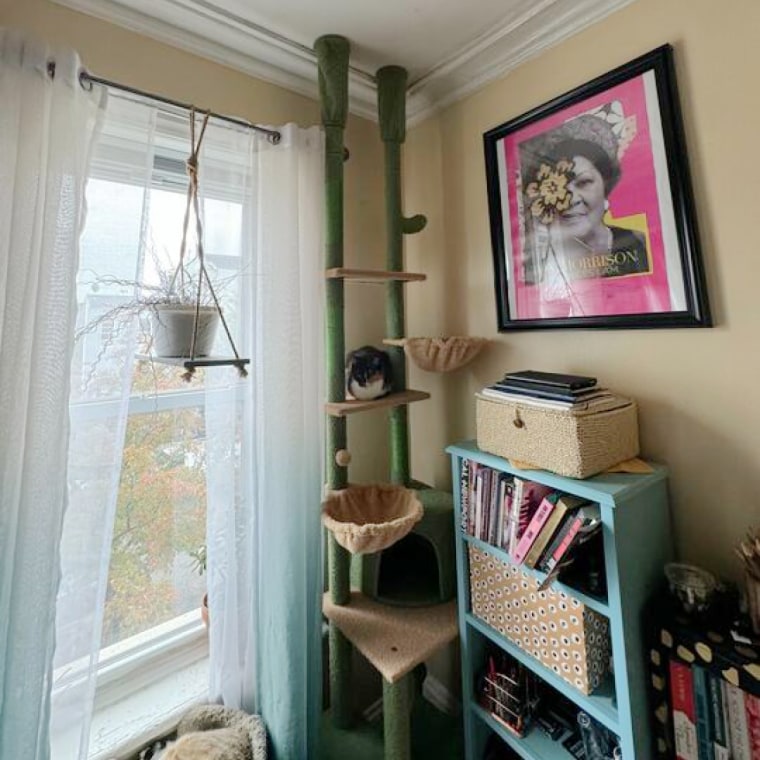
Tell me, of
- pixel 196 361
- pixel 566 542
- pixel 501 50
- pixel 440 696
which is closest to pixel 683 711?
pixel 566 542

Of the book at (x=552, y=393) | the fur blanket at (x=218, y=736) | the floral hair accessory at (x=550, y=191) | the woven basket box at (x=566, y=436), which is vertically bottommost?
the fur blanket at (x=218, y=736)

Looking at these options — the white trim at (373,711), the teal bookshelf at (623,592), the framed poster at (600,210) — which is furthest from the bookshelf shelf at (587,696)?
the framed poster at (600,210)

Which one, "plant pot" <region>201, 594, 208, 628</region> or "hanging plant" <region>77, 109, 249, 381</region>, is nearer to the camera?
"hanging plant" <region>77, 109, 249, 381</region>

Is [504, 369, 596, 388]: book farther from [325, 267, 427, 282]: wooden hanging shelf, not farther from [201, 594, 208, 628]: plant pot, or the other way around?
[201, 594, 208, 628]: plant pot

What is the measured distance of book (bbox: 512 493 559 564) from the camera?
3.11ft

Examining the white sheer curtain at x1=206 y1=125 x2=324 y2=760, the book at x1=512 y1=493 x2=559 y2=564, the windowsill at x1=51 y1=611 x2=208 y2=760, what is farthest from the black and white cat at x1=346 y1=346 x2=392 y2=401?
the windowsill at x1=51 y1=611 x2=208 y2=760

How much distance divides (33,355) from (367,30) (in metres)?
1.32

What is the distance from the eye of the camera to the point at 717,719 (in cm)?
81

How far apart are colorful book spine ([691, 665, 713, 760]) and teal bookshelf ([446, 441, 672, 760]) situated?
0.30 ft

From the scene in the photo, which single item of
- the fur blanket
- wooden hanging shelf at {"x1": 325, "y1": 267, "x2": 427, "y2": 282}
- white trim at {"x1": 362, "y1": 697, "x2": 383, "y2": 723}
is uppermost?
wooden hanging shelf at {"x1": 325, "y1": 267, "x2": 427, "y2": 282}

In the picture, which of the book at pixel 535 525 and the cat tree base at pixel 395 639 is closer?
the book at pixel 535 525

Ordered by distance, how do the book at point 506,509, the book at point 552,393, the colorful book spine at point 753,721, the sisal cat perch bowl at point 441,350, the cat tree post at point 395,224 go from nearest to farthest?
the colorful book spine at point 753,721, the book at point 552,393, the book at point 506,509, the sisal cat perch bowl at point 441,350, the cat tree post at point 395,224

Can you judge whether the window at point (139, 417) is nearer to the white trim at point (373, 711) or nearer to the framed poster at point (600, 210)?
the white trim at point (373, 711)

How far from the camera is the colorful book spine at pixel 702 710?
0.82 metres
